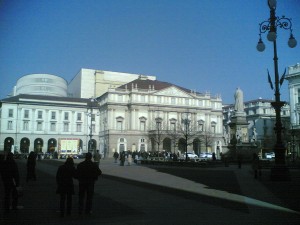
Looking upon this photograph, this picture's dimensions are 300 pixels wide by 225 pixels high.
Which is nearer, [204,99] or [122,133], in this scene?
[122,133]

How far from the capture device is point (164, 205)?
10.7m

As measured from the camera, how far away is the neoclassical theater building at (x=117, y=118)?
83.7 meters

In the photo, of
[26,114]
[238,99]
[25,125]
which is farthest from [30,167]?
[26,114]

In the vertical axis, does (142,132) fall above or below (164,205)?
above

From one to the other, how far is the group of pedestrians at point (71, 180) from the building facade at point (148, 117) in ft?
226

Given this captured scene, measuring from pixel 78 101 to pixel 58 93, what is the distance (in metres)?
22.2

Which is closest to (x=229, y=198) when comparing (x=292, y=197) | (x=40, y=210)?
(x=292, y=197)

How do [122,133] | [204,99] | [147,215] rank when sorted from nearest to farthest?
1. [147,215]
2. [122,133]
3. [204,99]

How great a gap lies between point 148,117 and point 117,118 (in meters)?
8.00

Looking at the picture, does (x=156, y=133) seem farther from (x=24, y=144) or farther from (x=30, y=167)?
(x=30, y=167)

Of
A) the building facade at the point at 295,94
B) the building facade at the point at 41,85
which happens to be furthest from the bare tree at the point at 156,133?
the building facade at the point at 41,85

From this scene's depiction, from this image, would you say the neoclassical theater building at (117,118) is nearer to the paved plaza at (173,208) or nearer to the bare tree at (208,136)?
the bare tree at (208,136)

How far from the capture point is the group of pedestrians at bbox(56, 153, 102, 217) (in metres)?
9.03

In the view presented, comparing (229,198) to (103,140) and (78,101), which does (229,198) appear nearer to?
(103,140)
